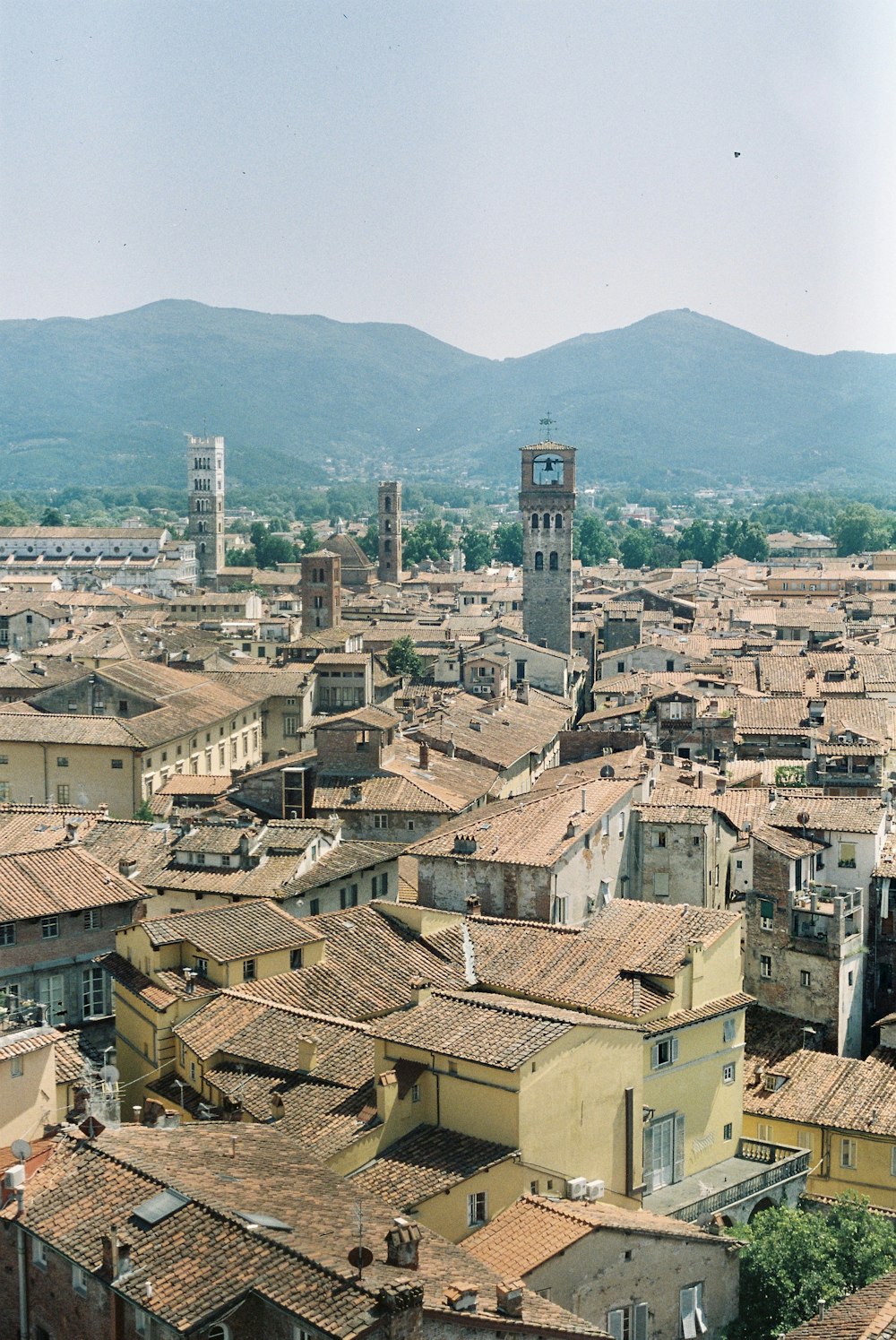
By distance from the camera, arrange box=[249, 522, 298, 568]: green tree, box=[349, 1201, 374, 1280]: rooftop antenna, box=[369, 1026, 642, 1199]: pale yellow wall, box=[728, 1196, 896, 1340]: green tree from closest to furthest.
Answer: box=[349, 1201, 374, 1280]: rooftop antenna → box=[369, 1026, 642, 1199]: pale yellow wall → box=[728, 1196, 896, 1340]: green tree → box=[249, 522, 298, 568]: green tree

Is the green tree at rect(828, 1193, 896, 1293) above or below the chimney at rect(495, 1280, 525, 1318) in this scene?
below

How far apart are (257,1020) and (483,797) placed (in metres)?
21.7

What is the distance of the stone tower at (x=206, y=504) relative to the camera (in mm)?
141875

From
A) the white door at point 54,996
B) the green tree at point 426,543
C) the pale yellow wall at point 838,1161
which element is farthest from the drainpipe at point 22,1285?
the green tree at point 426,543

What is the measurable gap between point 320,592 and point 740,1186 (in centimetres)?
6151

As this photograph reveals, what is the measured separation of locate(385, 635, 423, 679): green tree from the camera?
7288cm

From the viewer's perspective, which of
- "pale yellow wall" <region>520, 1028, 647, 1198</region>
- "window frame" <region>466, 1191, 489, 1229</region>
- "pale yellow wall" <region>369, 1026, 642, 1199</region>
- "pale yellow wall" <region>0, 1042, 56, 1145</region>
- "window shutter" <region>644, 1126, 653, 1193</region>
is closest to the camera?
"window frame" <region>466, 1191, 489, 1229</region>

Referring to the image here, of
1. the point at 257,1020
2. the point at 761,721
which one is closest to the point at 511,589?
the point at 761,721

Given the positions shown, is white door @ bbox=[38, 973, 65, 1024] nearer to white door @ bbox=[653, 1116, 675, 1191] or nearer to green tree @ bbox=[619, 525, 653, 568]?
white door @ bbox=[653, 1116, 675, 1191]

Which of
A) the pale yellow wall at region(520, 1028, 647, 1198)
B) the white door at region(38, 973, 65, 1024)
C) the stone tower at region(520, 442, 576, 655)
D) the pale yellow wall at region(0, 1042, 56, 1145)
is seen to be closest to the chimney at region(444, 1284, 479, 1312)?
the pale yellow wall at region(520, 1028, 647, 1198)

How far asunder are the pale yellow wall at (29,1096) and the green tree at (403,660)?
52.6 meters

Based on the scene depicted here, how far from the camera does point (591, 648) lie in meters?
83.2

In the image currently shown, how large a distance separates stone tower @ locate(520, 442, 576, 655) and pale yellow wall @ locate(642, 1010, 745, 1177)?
55934 mm

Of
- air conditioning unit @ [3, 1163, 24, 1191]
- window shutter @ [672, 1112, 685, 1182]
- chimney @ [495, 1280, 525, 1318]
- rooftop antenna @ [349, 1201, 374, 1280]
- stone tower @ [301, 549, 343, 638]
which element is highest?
stone tower @ [301, 549, 343, 638]
